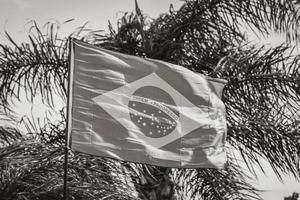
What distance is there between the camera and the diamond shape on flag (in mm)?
4703

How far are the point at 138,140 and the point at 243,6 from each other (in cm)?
235

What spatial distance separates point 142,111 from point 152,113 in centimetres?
9

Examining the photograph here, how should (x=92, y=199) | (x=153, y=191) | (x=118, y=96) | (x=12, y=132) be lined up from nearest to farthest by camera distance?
(x=118, y=96), (x=92, y=199), (x=153, y=191), (x=12, y=132)

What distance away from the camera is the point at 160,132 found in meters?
4.94

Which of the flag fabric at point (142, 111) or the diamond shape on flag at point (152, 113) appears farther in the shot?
the diamond shape on flag at point (152, 113)

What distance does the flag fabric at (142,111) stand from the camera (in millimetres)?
4516

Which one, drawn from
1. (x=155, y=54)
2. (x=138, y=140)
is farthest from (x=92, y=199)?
(x=155, y=54)

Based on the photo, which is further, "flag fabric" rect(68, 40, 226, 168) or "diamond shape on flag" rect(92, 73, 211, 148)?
"diamond shape on flag" rect(92, 73, 211, 148)

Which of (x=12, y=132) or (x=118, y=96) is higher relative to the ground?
(x=118, y=96)

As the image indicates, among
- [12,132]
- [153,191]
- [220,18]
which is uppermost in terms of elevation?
[220,18]

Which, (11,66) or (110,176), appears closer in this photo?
(110,176)

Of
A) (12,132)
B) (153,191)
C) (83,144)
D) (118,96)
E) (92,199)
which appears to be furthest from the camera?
(12,132)

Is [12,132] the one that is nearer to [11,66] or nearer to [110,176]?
[11,66]

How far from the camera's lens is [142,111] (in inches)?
191
